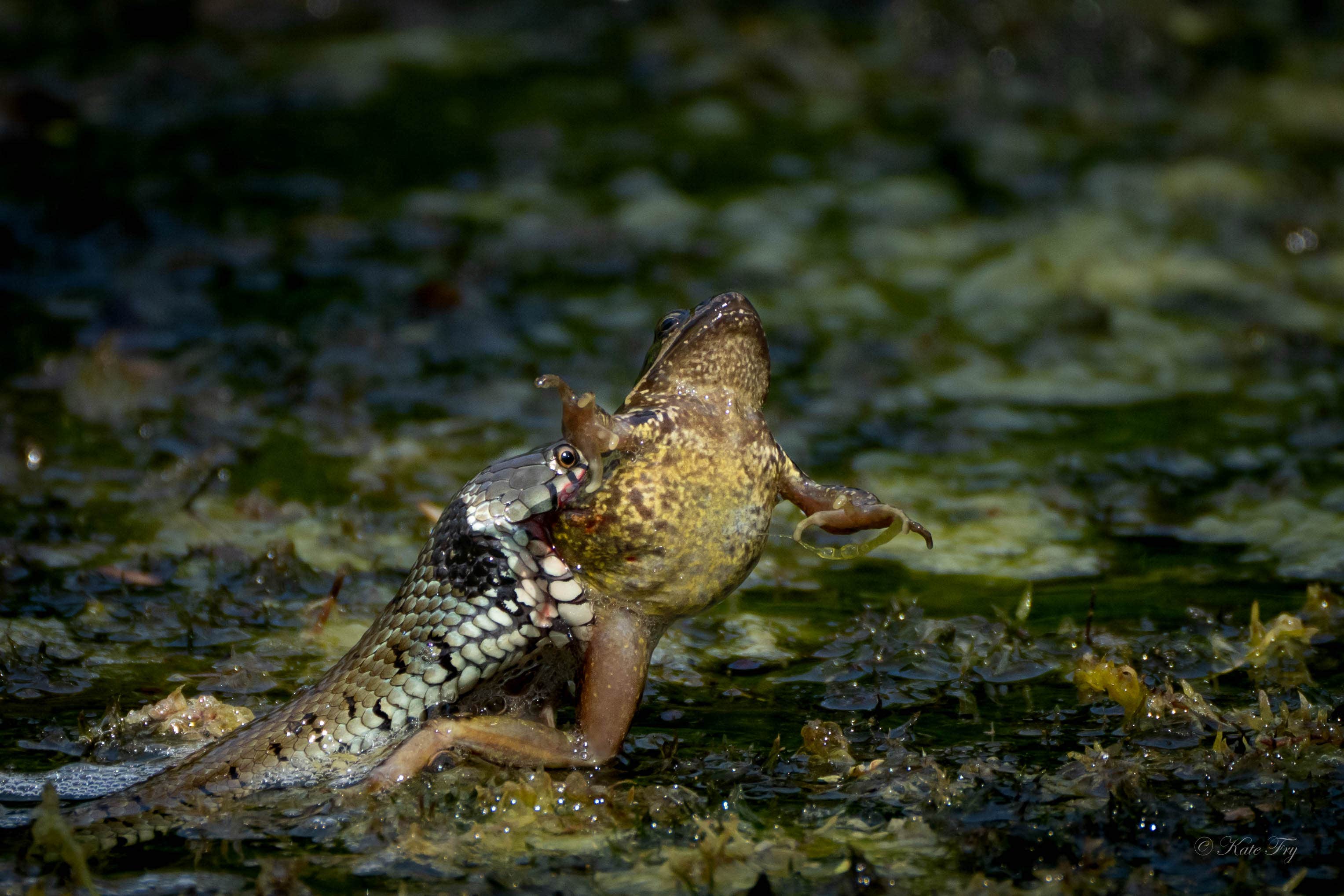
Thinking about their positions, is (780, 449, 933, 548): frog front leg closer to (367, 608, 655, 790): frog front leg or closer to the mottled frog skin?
the mottled frog skin

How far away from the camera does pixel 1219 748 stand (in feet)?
12.0

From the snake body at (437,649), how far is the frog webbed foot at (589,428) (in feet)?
0.42

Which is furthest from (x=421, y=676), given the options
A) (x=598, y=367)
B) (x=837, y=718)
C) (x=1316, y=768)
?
(x=598, y=367)

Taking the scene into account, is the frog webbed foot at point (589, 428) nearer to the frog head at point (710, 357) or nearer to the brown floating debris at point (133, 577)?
the frog head at point (710, 357)

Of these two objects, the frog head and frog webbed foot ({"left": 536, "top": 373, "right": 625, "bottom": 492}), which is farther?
the frog head

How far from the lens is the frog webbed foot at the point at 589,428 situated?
3.23 m

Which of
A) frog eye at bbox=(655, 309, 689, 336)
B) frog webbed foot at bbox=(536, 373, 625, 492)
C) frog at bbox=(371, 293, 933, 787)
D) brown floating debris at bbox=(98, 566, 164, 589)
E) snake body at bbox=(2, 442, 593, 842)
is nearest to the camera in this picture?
frog webbed foot at bbox=(536, 373, 625, 492)

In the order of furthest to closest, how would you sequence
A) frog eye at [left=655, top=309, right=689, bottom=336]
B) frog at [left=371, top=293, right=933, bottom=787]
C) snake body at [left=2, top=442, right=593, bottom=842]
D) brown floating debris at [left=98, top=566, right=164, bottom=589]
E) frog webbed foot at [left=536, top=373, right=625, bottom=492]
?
1. brown floating debris at [left=98, top=566, right=164, bottom=589]
2. frog eye at [left=655, top=309, right=689, bottom=336]
3. snake body at [left=2, top=442, right=593, bottom=842]
4. frog at [left=371, top=293, right=933, bottom=787]
5. frog webbed foot at [left=536, top=373, right=625, bottom=492]

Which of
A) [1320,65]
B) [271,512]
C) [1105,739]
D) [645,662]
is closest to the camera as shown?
[645,662]

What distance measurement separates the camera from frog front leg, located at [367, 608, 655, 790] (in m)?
3.39

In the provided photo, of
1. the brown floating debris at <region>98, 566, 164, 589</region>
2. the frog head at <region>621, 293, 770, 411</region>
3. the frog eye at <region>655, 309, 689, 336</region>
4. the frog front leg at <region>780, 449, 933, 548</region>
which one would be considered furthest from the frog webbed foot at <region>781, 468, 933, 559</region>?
the brown floating debris at <region>98, 566, 164, 589</region>

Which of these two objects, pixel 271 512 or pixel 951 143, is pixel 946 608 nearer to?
pixel 271 512

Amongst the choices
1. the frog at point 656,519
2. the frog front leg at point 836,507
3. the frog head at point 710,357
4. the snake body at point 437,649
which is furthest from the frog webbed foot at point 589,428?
the frog front leg at point 836,507

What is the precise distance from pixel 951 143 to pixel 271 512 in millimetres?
5616
